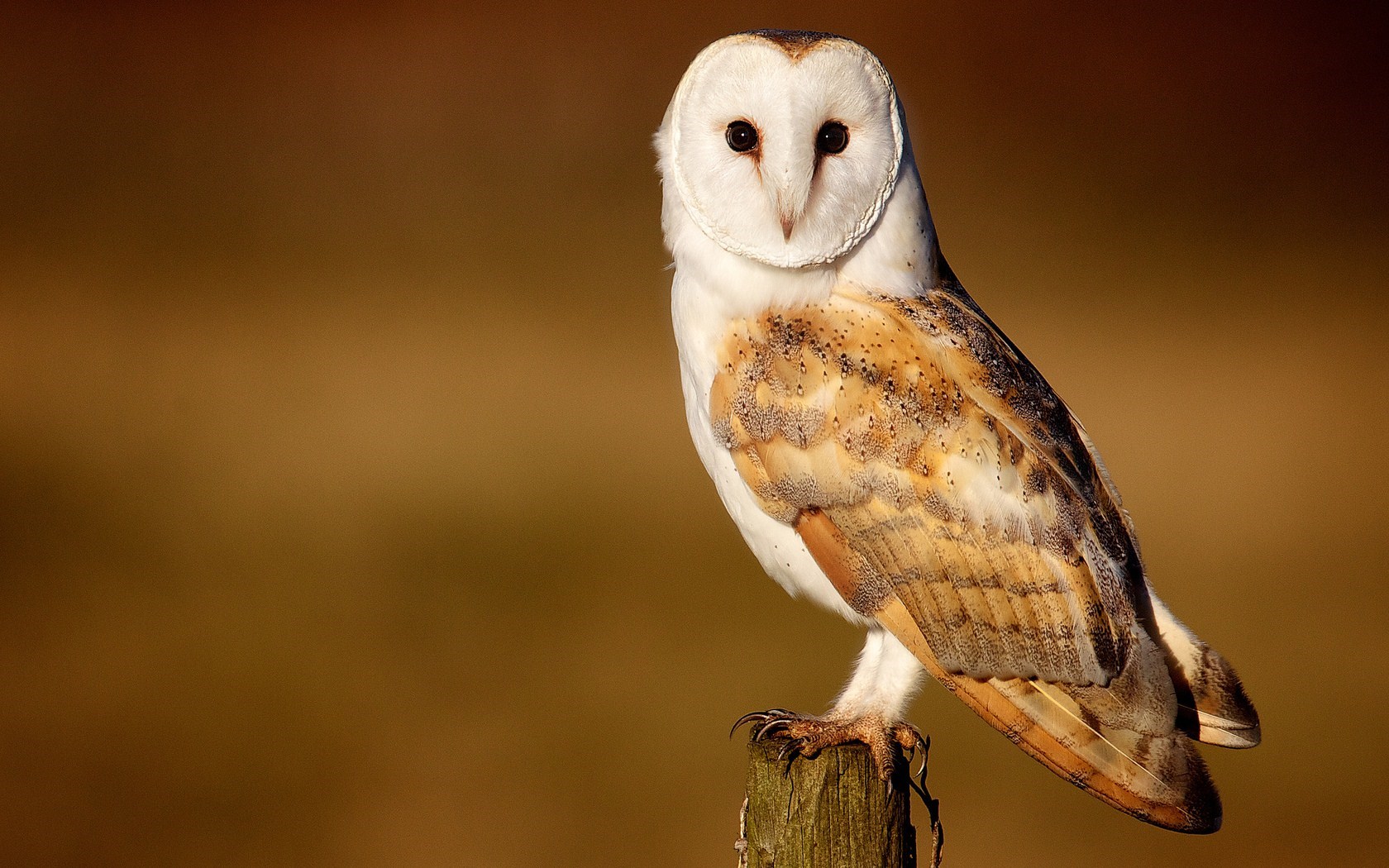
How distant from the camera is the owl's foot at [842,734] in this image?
1.89 meters

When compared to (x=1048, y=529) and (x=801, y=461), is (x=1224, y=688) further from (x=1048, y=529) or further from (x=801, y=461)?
(x=801, y=461)

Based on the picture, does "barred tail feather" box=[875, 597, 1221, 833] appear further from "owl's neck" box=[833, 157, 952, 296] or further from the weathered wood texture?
"owl's neck" box=[833, 157, 952, 296]

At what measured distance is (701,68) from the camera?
1.91m

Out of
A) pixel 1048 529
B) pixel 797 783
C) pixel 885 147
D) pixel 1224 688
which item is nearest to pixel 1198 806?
pixel 1224 688

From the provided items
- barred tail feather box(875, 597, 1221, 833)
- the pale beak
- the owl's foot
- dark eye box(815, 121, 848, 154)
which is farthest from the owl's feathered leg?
dark eye box(815, 121, 848, 154)

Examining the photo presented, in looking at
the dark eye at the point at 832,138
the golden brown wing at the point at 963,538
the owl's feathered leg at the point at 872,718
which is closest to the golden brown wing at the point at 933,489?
the golden brown wing at the point at 963,538

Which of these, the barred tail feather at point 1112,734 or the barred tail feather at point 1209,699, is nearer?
the barred tail feather at point 1112,734

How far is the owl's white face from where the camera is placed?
1829 millimetres

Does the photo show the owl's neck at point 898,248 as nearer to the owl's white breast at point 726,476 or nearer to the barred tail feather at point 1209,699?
the owl's white breast at point 726,476

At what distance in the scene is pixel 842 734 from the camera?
6.37ft

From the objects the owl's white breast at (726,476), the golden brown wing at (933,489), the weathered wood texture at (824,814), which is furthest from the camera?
the owl's white breast at (726,476)

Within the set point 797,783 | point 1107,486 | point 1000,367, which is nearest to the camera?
point 797,783

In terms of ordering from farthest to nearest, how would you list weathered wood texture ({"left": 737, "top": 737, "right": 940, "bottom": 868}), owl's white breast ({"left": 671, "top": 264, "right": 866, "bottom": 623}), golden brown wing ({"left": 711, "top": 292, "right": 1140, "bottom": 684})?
owl's white breast ({"left": 671, "top": 264, "right": 866, "bottom": 623})
golden brown wing ({"left": 711, "top": 292, "right": 1140, "bottom": 684})
weathered wood texture ({"left": 737, "top": 737, "right": 940, "bottom": 868})

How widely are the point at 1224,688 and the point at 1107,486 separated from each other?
0.40m
